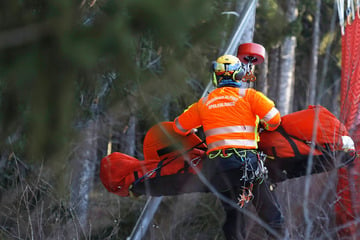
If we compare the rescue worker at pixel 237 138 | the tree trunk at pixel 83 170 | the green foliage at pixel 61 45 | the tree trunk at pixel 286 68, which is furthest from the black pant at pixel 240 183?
the tree trunk at pixel 286 68

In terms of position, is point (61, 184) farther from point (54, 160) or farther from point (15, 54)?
point (15, 54)

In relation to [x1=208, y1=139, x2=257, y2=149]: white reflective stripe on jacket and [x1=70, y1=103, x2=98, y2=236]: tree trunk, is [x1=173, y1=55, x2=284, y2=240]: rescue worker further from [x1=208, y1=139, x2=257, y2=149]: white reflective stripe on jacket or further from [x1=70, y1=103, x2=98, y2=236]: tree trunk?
[x1=70, y1=103, x2=98, y2=236]: tree trunk

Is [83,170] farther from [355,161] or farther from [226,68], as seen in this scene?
[355,161]

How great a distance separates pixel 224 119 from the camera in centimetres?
450

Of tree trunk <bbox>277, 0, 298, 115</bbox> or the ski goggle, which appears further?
tree trunk <bbox>277, 0, 298, 115</bbox>

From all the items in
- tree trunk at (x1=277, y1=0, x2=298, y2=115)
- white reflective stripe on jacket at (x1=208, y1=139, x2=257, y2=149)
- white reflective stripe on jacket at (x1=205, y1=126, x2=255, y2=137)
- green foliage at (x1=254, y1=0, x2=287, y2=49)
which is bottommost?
tree trunk at (x1=277, y1=0, x2=298, y2=115)

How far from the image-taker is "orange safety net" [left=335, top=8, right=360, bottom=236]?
4418 mm

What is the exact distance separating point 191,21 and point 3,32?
73cm

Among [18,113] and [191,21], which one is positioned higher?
[191,21]

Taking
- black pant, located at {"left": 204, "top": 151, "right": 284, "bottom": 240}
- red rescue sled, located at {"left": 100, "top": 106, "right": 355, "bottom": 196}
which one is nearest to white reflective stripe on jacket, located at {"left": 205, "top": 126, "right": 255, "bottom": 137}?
black pant, located at {"left": 204, "top": 151, "right": 284, "bottom": 240}

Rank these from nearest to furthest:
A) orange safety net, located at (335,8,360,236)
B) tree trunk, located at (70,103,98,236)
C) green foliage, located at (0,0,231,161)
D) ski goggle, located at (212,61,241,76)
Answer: green foliage, located at (0,0,231,161)
orange safety net, located at (335,8,360,236)
ski goggle, located at (212,61,241,76)
tree trunk, located at (70,103,98,236)

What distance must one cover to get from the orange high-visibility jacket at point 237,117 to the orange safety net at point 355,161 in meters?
0.63

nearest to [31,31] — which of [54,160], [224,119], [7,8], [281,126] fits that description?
[7,8]

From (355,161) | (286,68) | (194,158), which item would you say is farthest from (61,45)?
(286,68)
